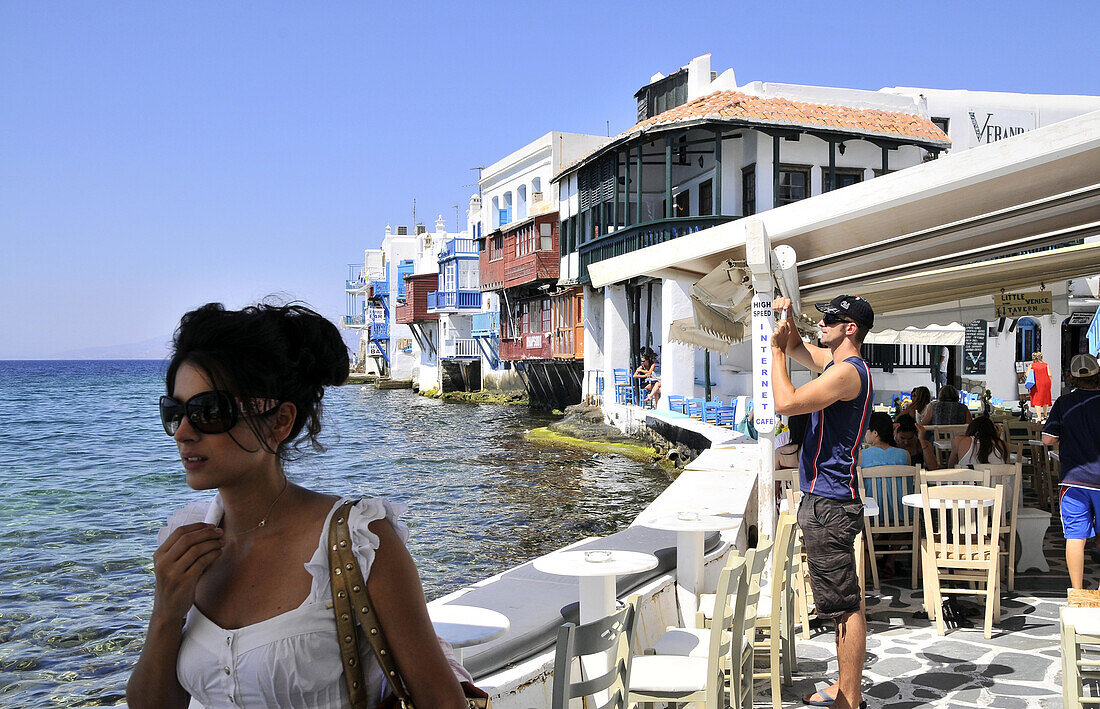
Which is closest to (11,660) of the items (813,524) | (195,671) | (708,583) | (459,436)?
(708,583)

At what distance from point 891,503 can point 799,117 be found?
58.3ft

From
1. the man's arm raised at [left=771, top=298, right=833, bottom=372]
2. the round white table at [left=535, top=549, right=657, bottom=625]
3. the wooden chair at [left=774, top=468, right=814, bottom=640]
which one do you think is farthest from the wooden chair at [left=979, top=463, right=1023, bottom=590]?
the round white table at [left=535, top=549, right=657, bottom=625]

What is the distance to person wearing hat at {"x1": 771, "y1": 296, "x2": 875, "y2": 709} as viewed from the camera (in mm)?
4055

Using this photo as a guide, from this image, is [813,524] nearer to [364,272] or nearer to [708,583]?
[708,583]

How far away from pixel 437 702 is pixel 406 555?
0.91 ft

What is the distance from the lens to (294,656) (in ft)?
5.39

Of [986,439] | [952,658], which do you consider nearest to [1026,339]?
[986,439]

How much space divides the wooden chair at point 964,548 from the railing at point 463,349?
1839 inches

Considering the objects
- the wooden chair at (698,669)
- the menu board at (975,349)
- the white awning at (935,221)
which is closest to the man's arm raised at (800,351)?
the white awning at (935,221)

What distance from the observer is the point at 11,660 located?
364 inches

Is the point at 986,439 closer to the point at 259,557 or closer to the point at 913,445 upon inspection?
the point at 913,445

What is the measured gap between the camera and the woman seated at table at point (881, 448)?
6.86m

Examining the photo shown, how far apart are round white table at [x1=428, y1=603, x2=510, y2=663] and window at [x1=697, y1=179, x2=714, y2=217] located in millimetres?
22016

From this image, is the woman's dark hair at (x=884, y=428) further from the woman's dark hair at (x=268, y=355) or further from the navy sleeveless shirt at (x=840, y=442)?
the woman's dark hair at (x=268, y=355)
